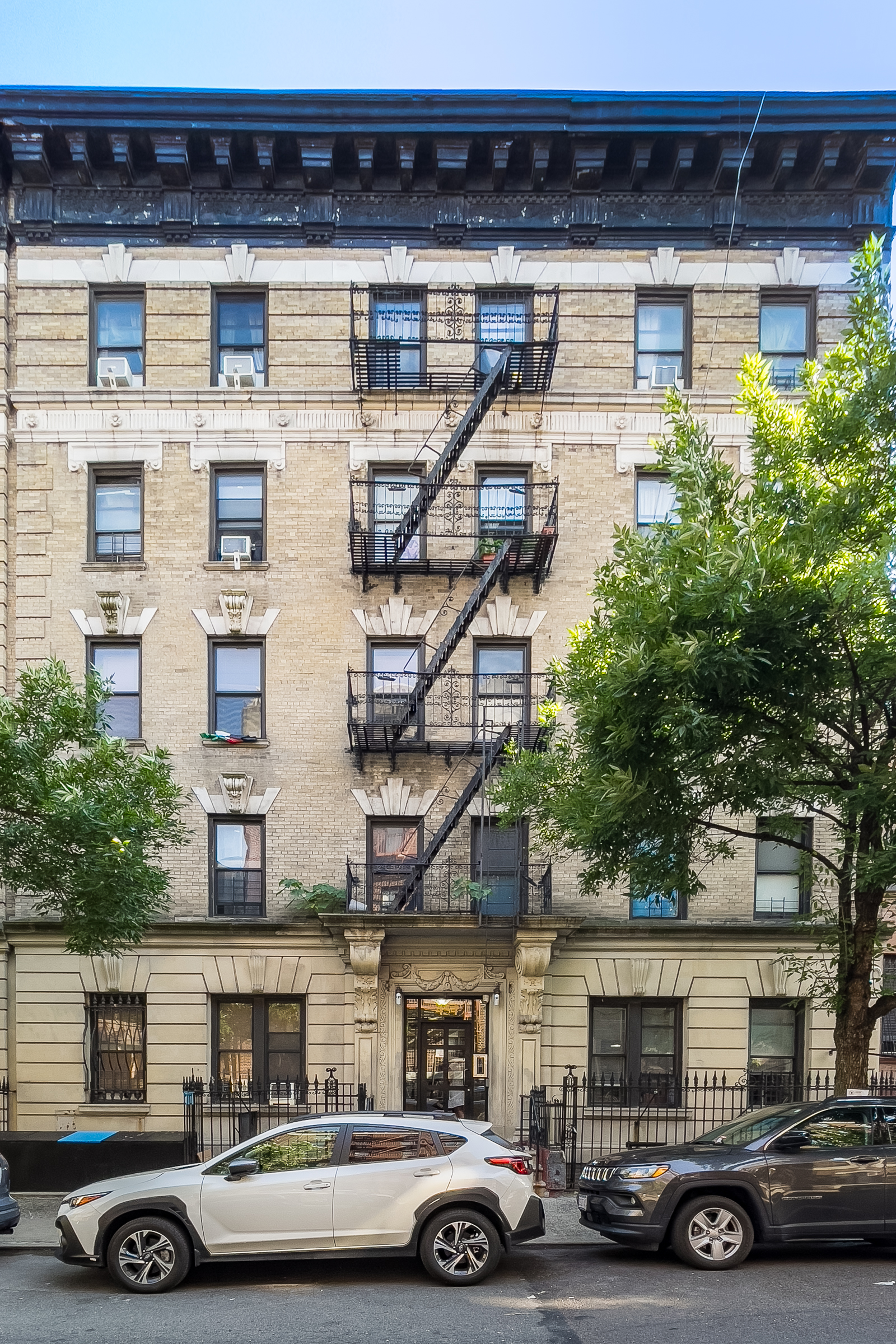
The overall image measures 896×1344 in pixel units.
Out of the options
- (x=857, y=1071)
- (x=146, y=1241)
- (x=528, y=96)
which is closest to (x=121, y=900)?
(x=146, y=1241)

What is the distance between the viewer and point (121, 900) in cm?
1261

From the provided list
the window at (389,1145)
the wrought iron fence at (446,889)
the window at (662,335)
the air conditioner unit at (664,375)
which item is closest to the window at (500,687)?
the wrought iron fence at (446,889)

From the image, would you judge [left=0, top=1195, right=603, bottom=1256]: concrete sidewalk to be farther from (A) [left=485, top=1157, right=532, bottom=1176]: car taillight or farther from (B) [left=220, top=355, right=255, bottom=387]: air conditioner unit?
(B) [left=220, top=355, right=255, bottom=387]: air conditioner unit

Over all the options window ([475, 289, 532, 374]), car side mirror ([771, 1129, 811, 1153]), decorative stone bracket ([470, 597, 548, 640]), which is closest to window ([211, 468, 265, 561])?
decorative stone bracket ([470, 597, 548, 640])

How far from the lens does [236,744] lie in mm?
16953

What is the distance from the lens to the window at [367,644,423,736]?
16.8 meters

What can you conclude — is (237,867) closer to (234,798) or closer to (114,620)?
(234,798)

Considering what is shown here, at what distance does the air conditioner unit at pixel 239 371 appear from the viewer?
682 inches

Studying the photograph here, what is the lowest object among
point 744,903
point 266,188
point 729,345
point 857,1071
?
point 857,1071

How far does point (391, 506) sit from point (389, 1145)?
1059cm

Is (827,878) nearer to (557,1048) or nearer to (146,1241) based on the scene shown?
(557,1048)

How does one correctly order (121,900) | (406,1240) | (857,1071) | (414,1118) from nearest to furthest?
(406,1240), (414,1118), (857,1071), (121,900)

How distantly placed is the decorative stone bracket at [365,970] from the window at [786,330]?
37.2ft

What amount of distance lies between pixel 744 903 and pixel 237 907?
8109 millimetres
